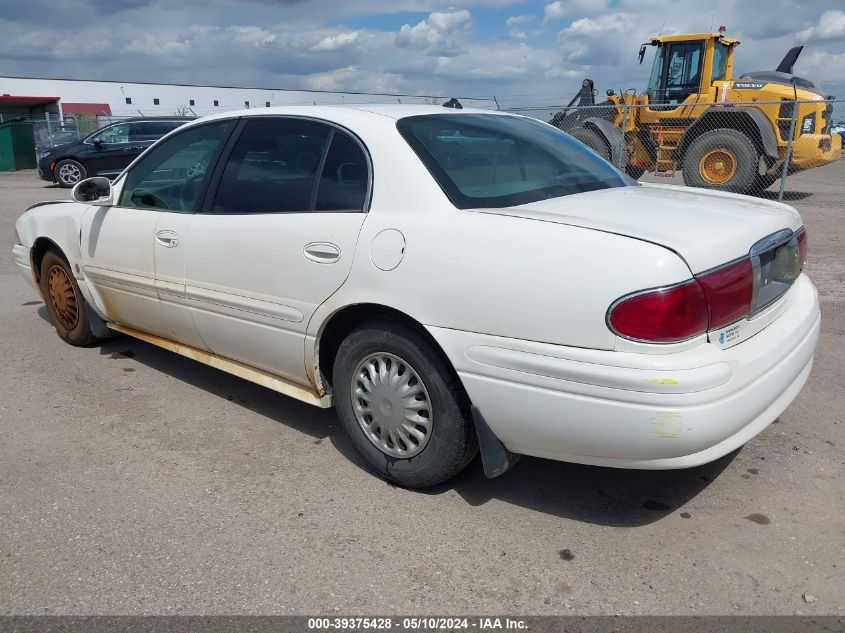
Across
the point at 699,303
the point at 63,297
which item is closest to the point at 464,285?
the point at 699,303

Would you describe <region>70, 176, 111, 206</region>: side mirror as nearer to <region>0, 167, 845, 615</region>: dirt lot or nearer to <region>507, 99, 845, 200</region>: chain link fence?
<region>0, 167, 845, 615</region>: dirt lot

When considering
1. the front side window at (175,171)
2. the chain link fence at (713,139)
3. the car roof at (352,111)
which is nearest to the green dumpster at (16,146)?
the chain link fence at (713,139)

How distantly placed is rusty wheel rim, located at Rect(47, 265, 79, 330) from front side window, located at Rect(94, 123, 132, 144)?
1393cm

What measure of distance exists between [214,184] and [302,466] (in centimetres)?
155

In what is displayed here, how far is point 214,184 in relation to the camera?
379 cm

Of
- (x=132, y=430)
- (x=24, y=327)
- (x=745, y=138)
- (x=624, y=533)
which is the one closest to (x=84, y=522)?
(x=132, y=430)

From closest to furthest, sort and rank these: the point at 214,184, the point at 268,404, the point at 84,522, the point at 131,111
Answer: the point at 84,522 → the point at 214,184 → the point at 268,404 → the point at 131,111

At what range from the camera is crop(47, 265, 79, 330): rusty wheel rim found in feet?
16.6

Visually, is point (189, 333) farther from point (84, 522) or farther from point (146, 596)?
point (146, 596)

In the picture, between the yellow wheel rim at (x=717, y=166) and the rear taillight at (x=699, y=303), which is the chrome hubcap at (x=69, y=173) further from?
the rear taillight at (x=699, y=303)

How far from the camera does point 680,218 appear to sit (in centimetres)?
275

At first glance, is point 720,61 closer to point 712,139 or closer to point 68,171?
point 712,139

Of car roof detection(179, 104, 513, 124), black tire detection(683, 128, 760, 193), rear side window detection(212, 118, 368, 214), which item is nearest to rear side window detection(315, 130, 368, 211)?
rear side window detection(212, 118, 368, 214)

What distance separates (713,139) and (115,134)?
1396 centimetres
